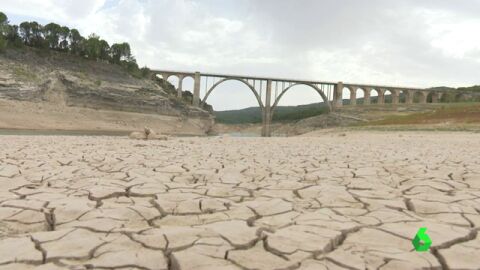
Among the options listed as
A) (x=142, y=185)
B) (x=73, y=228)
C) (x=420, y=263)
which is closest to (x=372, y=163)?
(x=142, y=185)

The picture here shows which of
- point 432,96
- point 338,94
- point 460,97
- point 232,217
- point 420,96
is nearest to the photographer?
point 232,217

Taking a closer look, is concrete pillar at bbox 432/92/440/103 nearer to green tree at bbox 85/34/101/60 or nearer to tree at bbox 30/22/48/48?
green tree at bbox 85/34/101/60

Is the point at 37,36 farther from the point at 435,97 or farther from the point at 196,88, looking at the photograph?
the point at 435,97

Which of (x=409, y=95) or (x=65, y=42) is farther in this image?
(x=409, y=95)

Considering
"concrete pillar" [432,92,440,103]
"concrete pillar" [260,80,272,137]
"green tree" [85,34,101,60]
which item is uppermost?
"green tree" [85,34,101,60]

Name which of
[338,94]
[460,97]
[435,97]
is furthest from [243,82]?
[460,97]

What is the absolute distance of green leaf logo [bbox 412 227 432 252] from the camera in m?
2.50

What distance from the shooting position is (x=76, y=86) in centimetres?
4294

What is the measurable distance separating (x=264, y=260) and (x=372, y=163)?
5.27 metres

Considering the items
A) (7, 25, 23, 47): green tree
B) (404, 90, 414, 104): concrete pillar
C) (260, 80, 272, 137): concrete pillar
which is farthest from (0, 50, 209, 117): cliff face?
(404, 90, 414, 104): concrete pillar

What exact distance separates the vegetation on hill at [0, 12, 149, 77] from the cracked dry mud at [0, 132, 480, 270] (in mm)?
45073

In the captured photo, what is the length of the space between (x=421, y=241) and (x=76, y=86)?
45299mm

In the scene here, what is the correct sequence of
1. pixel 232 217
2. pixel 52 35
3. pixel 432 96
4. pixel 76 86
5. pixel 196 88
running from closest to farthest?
pixel 232 217 → pixel 76 86 → pixel 52 35 → pixel 196 88 → pixel 432 96

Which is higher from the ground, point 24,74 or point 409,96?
point 24,74
